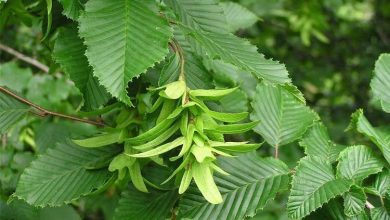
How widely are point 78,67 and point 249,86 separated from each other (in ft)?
3.92

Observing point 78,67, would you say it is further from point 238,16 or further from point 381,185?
point 238,16

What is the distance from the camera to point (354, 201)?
127 cm

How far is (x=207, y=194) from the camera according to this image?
1113 millimetres

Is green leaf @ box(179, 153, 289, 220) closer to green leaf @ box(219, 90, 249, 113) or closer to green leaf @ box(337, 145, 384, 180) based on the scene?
green leaf @ box(337, 145, 384, 180)

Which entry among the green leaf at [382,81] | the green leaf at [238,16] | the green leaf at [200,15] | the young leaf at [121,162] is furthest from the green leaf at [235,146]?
the green leaf at [238,16]

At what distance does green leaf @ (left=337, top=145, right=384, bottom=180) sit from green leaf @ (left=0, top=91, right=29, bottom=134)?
0.86 metres

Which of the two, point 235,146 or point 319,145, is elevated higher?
point 235,146

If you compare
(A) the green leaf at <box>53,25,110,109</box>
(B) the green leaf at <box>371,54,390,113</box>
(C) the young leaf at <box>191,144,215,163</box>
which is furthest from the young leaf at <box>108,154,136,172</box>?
(B) the green leaf at <box>371,54,390,113</box>

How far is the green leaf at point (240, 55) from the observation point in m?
1.18

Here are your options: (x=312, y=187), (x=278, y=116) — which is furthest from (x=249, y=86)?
(x=312, y=187)

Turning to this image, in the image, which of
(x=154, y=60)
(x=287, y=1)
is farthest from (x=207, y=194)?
(x=287, y=1)

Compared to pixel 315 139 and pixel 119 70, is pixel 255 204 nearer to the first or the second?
pixel 315 139

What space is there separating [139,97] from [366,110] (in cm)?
333

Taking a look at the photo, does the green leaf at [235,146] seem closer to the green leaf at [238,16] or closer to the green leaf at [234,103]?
the green leaf at [234,103]
